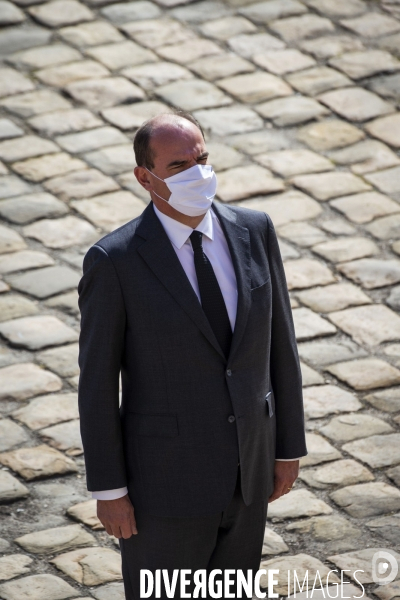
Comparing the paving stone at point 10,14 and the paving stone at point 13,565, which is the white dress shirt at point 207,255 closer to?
the paving stone at point 13,565

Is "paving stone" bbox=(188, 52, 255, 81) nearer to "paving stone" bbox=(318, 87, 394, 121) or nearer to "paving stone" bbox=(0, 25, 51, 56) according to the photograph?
"paving stone" bbox=(318, 87, 394, 121)

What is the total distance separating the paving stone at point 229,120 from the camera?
7188 mm

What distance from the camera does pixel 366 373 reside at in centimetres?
516

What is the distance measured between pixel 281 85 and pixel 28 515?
470cm

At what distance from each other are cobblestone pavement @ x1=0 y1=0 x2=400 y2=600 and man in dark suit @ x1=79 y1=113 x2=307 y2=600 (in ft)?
3.09

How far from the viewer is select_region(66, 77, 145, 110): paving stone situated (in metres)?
7.44

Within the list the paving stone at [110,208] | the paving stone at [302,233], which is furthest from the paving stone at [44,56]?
the paving stone at [302,233]

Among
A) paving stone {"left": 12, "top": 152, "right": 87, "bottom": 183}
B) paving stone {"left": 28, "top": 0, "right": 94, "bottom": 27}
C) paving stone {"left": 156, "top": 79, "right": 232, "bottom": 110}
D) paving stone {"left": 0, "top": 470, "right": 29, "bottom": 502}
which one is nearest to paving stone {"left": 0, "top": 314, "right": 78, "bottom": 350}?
paving stone {"left": 0, "top": 470, "right": 29, "bottom": 502}

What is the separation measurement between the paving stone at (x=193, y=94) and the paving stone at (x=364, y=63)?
112 cm

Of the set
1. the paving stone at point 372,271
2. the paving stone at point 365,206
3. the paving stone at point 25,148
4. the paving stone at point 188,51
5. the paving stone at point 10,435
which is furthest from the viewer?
the paving stone at point 188,51

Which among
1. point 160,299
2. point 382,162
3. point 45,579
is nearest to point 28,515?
point 45,579

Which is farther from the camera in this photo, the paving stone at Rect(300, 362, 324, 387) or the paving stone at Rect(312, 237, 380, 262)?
the paving stone at Rect(312, 237, 380, 262)

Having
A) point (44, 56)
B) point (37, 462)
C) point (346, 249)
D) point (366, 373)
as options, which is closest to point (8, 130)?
point (44, 56)

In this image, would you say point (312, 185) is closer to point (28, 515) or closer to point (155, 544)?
point (28, 515)
